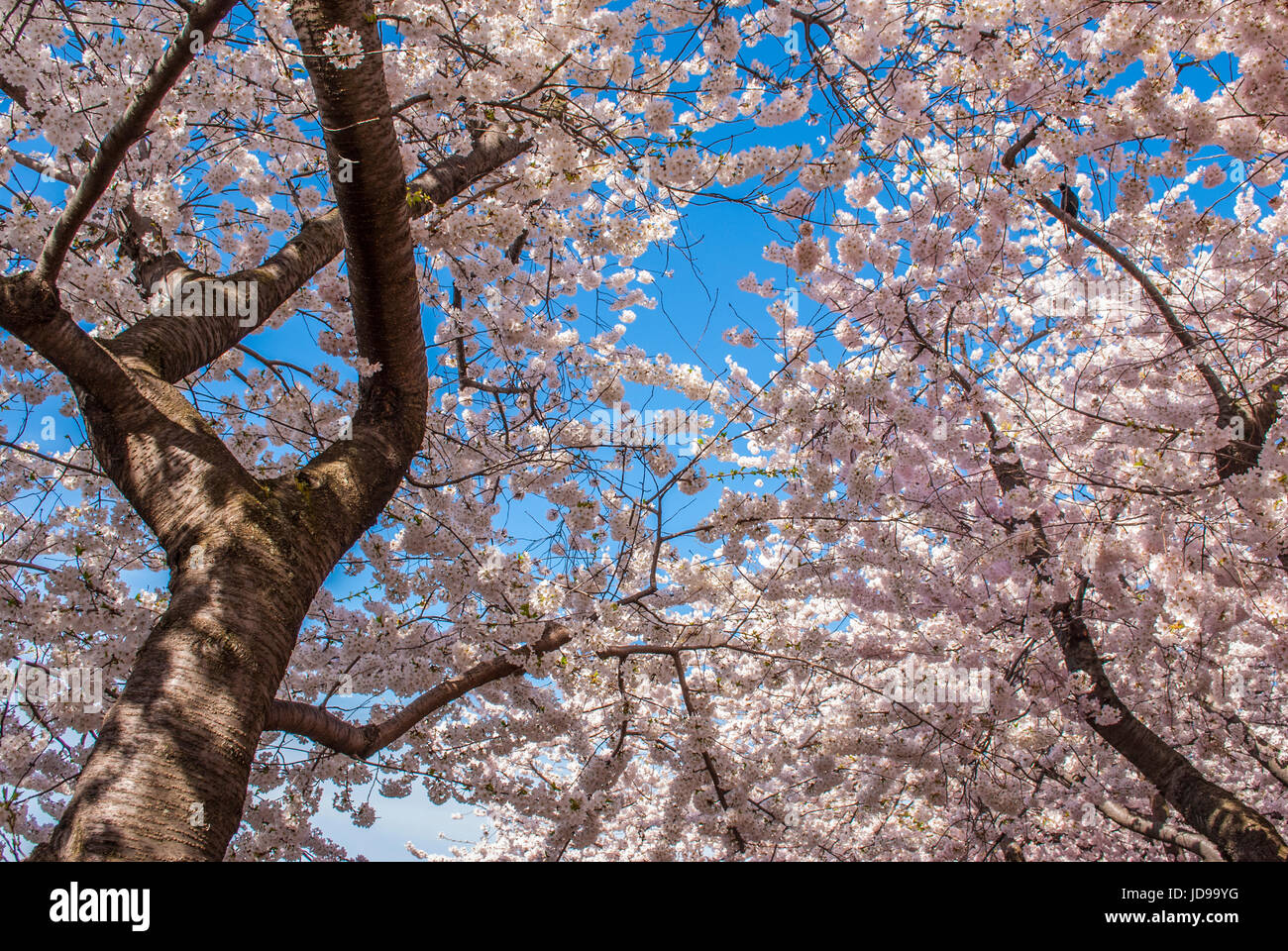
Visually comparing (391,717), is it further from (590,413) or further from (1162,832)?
(1162,832)

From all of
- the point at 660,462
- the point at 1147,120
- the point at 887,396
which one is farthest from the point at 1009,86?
the point at 660,462

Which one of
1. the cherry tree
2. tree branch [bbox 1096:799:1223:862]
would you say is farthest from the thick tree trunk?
tree branch [bbox 1096:799:1223:862]

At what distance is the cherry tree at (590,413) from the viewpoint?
7.39ft

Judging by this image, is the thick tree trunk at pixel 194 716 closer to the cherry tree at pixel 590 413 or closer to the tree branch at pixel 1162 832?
the cherry tree at pixel 590 413

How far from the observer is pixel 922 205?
14.1 feet

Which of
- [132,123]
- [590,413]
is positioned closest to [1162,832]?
[590,413]

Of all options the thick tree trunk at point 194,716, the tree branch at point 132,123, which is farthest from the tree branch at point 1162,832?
the tree branch at point 132,123

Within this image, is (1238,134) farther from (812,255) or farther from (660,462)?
(660,462)

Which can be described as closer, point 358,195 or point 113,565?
point 358,195

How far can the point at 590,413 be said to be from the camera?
5.05 m

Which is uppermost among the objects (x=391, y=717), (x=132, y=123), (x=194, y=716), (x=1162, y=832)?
(x=132, y=123)

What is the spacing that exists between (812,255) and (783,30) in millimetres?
1105

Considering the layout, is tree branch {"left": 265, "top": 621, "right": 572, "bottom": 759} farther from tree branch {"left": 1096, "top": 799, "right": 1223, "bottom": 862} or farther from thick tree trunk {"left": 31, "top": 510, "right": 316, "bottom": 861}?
tree branch {"left": 1096, "top": 799, "right": 1223, "bottom": 862}

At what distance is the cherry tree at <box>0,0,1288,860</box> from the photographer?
225 cm
